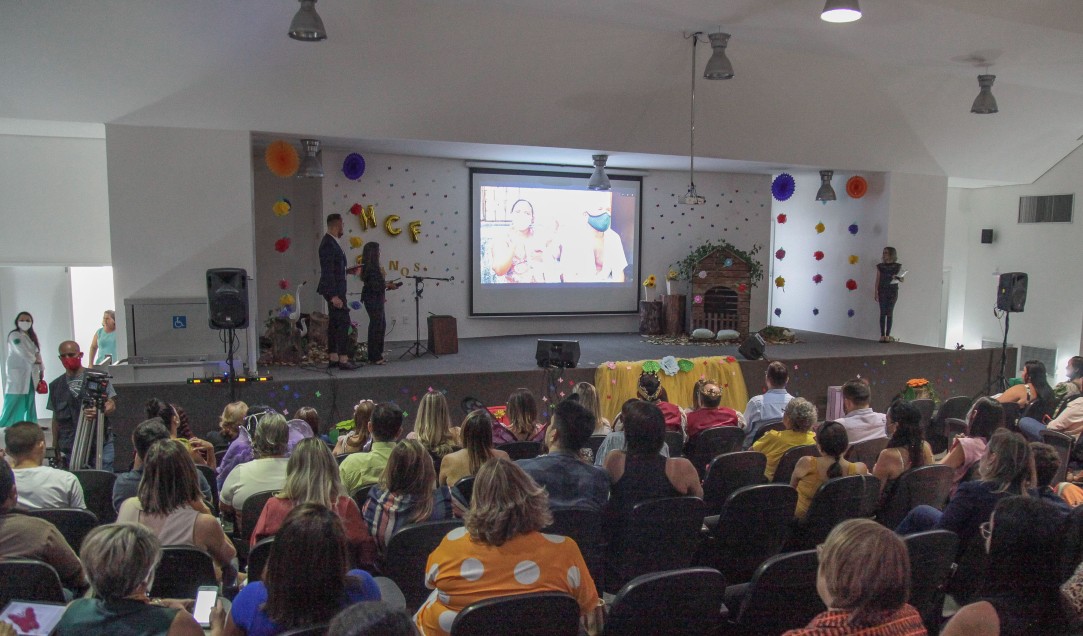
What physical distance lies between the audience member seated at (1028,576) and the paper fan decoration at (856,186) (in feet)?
29.5

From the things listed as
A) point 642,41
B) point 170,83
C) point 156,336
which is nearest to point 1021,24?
point 642,41

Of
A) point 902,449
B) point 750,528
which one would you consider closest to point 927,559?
point 750,528

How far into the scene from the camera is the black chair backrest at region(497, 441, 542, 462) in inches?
164

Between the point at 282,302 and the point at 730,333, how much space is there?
18.6ft

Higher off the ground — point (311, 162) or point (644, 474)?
point (311, 162)

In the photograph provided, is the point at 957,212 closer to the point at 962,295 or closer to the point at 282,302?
the point at 962,295

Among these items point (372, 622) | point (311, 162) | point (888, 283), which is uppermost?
point (311, 162)

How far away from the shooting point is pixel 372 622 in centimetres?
142

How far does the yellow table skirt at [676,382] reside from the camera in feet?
24.7

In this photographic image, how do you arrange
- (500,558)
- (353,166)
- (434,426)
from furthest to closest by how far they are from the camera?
1. (353,166)
2. (434,426)
3. (500,558)

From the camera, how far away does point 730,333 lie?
991 cm

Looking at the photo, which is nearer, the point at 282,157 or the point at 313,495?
the point at 313,495

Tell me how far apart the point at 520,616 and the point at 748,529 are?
1.65 m

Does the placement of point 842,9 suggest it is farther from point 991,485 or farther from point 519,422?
point 519,422
